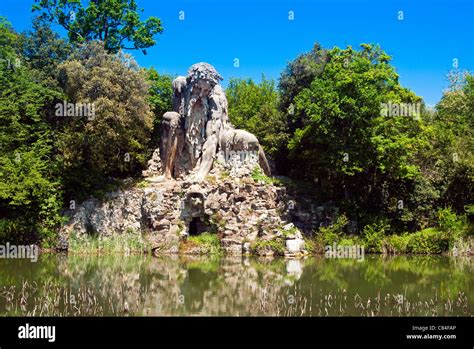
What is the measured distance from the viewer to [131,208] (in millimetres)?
25141

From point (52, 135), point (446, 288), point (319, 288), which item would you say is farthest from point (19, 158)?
point (446, 288)

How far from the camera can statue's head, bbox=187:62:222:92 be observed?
2564 cm

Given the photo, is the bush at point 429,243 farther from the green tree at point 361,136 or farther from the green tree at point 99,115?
the green tree at point 99,115

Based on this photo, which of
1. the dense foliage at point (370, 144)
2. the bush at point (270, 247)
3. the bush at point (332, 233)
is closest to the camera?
the bush at point (270, 247)

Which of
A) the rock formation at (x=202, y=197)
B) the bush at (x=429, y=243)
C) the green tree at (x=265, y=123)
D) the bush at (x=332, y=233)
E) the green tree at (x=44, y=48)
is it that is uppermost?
the green tree at (x=44, y=48)

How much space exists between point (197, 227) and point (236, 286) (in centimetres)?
1064

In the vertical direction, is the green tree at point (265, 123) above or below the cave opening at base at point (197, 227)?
above

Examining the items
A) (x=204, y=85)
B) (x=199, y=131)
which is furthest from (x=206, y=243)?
(x=204, y=85)

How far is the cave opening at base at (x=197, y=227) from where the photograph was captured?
24.1 metres

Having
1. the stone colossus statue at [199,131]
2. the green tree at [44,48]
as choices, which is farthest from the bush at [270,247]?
the green tree at [44,48]

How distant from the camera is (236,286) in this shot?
46.2ft

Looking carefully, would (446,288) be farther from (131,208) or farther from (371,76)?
(131,208)

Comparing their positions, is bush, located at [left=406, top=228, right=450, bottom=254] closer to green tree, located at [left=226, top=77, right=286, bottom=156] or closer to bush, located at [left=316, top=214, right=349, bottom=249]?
bush, located at [left=316, top=214, right=349, bottom=249]

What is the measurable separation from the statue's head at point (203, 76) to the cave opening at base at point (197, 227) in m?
6.61
